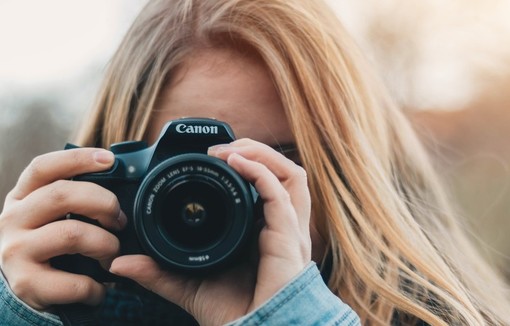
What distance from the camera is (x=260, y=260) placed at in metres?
0.70

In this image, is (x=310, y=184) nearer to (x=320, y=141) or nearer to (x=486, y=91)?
(x=320, y=141)

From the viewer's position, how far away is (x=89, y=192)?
75 cm

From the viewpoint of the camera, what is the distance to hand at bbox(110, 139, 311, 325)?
0.69m

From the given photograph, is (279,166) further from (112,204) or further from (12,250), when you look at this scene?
(12,250)

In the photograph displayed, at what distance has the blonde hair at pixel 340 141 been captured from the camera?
866mm

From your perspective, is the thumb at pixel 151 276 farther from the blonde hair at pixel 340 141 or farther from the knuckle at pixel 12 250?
the blonde hair at pixel 340 141

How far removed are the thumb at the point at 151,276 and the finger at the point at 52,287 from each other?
5cm

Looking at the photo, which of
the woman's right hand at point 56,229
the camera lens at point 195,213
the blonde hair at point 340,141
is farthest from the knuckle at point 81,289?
the blonde hair at point 340,141

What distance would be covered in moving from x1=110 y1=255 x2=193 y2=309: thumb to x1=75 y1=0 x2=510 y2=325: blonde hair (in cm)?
22

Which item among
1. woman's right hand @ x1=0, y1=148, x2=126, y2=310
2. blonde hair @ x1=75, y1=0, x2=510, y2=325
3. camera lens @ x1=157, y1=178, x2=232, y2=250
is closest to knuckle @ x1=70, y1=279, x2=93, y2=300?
woman's right hand @ x1=0, y1=148, x2=126, y2=310

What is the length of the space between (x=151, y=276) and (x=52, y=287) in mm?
116

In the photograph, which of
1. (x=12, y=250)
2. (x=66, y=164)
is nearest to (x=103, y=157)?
(x=66, y=164)

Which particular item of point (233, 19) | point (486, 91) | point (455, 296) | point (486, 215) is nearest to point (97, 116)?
point (233, 19)

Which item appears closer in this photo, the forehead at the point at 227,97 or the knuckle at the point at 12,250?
the knuckle at the point at 12,250
